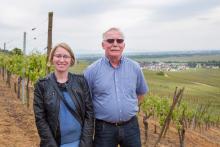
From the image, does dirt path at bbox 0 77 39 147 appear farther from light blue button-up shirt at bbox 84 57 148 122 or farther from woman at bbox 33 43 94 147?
woman at bbox 33 43 94 147

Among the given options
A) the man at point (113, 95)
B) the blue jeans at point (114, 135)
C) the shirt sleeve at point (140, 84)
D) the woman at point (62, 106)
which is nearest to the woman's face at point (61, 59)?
the woman at point (62, 106)

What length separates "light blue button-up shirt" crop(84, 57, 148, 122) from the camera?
186 inches

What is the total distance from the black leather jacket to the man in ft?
0.91

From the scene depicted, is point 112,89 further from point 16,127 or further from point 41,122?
point 16,127

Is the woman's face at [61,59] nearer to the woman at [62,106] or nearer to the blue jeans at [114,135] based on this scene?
the woman at [62,106]

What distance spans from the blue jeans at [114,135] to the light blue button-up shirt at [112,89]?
0.09m

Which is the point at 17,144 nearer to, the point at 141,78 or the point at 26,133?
the point at 26,133

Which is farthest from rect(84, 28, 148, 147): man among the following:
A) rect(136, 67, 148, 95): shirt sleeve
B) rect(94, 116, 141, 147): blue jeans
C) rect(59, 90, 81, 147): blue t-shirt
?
rect(59, 90, 81, 147): blue t-shirt

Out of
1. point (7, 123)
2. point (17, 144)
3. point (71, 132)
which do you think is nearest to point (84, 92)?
point (71, 132)

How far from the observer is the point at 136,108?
494 centimetres

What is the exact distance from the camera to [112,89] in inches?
187

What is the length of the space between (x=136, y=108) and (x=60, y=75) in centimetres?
105

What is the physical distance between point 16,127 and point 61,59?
9.64 meters

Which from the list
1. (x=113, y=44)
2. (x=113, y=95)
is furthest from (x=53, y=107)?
(x=113, y=44)
